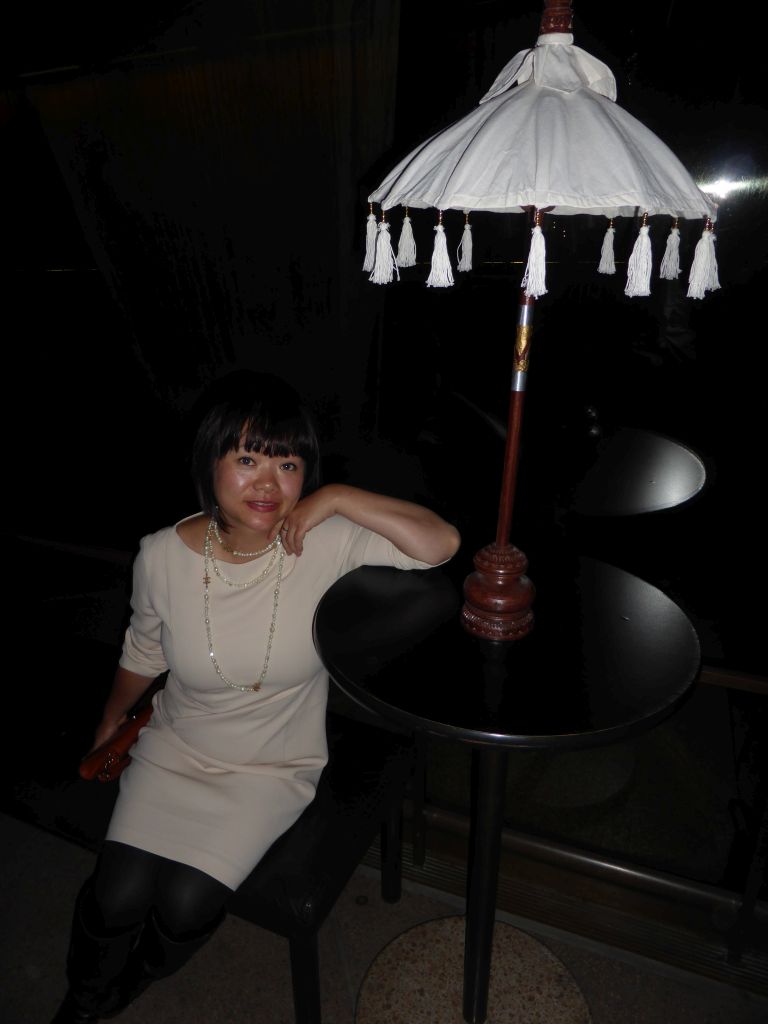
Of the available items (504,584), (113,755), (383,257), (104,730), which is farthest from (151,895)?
(383,257)

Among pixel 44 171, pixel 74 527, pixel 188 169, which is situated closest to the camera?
pixel 188 169

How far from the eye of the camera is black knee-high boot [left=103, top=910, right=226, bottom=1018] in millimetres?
1395

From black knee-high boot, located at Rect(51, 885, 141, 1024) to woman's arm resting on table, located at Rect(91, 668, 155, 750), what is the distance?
1.22 feet

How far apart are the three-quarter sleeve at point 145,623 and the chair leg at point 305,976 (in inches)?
28.5

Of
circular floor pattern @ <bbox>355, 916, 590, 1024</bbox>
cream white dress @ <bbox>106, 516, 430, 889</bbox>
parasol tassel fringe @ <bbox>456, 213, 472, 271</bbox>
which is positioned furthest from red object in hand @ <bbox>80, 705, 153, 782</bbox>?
parasol tassel fringe @ <bbox>456, 213, 472, 271</bbox>

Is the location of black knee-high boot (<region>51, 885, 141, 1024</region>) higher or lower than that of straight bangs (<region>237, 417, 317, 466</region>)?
lower

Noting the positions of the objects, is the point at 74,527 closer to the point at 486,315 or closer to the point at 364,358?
the point at 364,358

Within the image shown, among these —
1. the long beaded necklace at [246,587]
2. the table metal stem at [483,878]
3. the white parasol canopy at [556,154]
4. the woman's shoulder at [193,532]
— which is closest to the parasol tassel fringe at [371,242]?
the white parasol canopy at [556,154]

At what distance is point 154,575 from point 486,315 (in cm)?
107

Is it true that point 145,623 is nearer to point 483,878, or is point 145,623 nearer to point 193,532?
point 193,532

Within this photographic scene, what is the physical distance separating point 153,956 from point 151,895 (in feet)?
0.42

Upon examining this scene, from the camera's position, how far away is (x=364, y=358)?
1.89 m

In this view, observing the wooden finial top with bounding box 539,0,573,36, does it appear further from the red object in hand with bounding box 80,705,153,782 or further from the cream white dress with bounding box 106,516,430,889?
the red object in hand with bounding box 80,705,153,782

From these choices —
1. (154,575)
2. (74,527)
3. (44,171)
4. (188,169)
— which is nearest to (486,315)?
(188,169)
